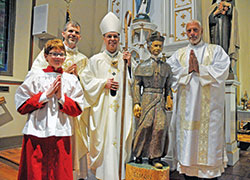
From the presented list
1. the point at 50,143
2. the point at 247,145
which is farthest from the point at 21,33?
the point at 247,145

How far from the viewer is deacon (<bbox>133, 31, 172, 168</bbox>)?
2.56 m

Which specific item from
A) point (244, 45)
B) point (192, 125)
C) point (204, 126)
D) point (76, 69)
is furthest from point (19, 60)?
point (244, 45)

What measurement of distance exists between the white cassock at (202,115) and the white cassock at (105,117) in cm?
73

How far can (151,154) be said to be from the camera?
2537mm

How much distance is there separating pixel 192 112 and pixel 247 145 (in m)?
3.26

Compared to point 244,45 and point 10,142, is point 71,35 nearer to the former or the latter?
point 10,142

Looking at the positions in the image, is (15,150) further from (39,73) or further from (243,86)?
(243,86)

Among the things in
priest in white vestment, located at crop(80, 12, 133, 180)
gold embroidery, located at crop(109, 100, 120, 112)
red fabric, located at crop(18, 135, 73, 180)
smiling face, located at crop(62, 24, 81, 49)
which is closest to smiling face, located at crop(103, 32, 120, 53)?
priest in white vestment, located at crop(80, 12, 133, 180)

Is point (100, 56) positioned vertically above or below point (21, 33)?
below

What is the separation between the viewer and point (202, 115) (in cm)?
288

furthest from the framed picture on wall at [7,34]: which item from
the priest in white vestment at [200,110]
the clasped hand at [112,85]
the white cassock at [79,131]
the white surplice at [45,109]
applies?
the priest in white vestment at [200,110]

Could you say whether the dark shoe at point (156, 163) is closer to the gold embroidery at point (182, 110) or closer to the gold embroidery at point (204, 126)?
the gold embroidery at point (182, 110)

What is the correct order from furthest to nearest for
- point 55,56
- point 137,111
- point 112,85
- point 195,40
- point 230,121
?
point 230,121, point 195,40, point 112,85, point 137,111, point 55,56

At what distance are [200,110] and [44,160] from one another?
2012 millimetres
